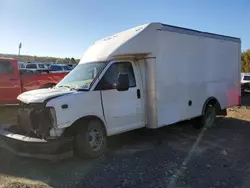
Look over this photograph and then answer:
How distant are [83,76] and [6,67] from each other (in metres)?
4.92

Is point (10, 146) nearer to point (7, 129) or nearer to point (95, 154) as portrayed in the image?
point (7, 129)

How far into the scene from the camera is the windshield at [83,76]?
20.6ft

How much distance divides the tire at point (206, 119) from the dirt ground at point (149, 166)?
93 cm

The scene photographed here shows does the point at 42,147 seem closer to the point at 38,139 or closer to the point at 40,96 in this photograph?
the point at 38,139

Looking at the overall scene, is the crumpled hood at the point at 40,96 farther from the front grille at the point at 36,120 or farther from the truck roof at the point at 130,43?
the truck roof at the point at 130,43

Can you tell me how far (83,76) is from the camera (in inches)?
261

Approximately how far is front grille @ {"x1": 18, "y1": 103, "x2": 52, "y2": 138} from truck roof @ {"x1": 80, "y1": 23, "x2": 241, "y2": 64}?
188 cm

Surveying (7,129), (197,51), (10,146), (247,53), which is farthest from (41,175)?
(247,53)

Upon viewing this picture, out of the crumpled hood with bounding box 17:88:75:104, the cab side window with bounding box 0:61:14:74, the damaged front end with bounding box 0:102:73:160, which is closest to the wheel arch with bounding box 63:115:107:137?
the damaged front end with bounding box 0:102:73:160

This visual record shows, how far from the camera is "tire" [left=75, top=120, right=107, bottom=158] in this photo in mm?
5746

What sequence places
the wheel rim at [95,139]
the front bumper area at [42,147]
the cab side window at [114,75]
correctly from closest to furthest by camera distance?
the front bumper area at [42,147]
the wheel rim at [95,139]
the cab side window at [114,75]

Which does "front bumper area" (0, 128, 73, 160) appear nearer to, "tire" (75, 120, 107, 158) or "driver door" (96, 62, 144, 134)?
"tire" (75, 120, 107, 158)

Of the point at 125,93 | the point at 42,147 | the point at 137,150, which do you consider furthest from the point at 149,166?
the point at 42,147

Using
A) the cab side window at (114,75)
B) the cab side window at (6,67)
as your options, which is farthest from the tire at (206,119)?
the cab side window at (6,67)
